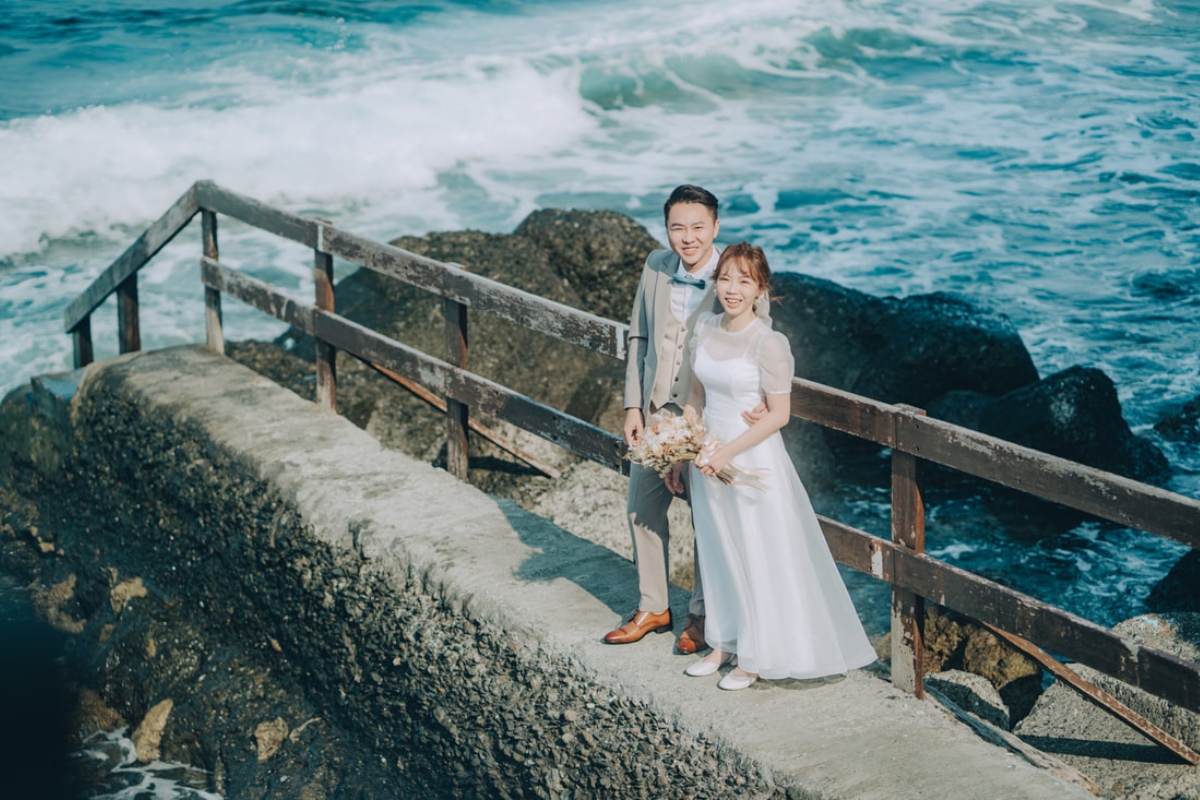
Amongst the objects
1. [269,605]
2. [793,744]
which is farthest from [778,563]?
[269,605]

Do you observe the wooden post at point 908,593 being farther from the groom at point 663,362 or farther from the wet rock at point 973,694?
the wet rock at point 973,694

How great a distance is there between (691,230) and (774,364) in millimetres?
503

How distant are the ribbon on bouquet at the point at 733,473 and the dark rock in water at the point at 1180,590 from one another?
3.80 m

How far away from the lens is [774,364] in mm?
3643

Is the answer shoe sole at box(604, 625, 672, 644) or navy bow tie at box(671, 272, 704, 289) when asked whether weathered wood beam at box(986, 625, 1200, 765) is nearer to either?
shoe sole at box(604, 625, 672, 644)

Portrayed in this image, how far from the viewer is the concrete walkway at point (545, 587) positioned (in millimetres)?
3369

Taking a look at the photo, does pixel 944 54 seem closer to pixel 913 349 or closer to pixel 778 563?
pixel 913 349

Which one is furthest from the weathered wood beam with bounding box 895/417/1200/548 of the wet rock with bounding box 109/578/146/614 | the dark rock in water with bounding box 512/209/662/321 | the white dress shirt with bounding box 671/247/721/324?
the dark rock in water with bounding box 512/209/662/321

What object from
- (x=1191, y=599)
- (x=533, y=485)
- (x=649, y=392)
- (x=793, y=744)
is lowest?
(x=1191, y=599)

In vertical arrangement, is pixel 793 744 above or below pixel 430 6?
below

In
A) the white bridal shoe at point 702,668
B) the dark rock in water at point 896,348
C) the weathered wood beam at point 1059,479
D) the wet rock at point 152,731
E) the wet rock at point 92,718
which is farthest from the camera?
the dark rock in water at point 896,348

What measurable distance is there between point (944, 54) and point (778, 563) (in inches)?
971

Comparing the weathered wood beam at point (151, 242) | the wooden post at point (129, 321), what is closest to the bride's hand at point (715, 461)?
the weathered wood beam at point (151, 242)

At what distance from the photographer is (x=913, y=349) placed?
9.62 metres
